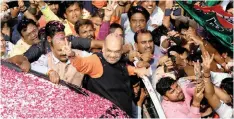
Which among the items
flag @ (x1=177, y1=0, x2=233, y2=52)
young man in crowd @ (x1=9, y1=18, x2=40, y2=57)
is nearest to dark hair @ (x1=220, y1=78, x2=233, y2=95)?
flag @ (x1=177, y1=0, x2=233, y2=52)

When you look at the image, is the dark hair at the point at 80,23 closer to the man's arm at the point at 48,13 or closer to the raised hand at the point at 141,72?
the man's arm at the point at 48,13

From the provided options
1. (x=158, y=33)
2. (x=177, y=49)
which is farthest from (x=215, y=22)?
(x=177, y=49)

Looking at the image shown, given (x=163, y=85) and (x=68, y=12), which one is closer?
(x=163, y=85)

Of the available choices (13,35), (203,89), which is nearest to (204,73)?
(203,89)

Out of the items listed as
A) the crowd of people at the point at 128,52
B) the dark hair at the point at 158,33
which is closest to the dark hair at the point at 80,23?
the crowd of people at the point at 128,52

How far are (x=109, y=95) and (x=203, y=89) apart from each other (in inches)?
43.9

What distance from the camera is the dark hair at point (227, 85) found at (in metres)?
6.41

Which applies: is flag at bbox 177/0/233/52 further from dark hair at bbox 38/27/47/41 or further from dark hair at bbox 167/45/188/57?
dark hair at bbox 38/27/47/41

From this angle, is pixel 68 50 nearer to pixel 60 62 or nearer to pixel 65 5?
pixel 60 62

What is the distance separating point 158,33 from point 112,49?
2.17 m

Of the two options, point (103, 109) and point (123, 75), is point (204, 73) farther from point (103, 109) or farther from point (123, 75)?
point (103, 109)

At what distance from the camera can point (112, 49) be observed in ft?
18.1

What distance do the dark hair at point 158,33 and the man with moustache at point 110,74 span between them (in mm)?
1796

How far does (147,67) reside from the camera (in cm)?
614
